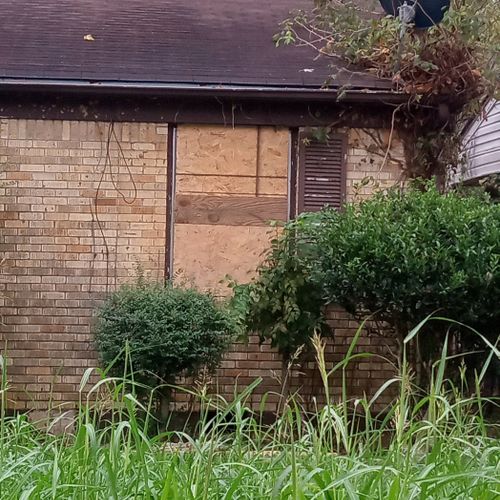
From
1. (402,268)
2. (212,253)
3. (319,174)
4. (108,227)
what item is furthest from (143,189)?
(402,268)

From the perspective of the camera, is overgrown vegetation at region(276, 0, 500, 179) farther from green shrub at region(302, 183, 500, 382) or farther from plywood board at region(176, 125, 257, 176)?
green shrub at region(302, 183, 500, 382)

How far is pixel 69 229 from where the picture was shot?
7961 millimetres

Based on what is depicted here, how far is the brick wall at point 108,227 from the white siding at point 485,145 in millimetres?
1567

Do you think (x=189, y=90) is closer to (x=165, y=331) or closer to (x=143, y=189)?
(x=143, y=189)

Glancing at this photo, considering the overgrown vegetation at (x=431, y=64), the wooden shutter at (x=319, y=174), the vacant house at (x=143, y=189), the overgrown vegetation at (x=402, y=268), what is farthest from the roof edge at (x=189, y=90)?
the overgrown vegetation at (x=402, y=268)

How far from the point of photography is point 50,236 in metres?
7.96

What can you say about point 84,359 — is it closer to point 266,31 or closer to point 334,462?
point 266,31

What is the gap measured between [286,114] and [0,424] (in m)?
5.94

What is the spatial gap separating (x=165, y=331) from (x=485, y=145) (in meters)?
4.54

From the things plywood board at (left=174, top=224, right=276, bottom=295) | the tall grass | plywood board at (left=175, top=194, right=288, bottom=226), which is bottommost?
the tall grass

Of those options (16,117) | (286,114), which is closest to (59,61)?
(16,117)

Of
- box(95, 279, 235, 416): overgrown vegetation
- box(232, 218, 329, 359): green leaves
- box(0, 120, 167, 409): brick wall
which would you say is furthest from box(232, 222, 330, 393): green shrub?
box(0, 120, 167, 409): brick wall

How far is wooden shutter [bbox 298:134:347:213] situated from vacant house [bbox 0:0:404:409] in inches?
0.6

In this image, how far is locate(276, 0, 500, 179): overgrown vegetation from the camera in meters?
7.77
